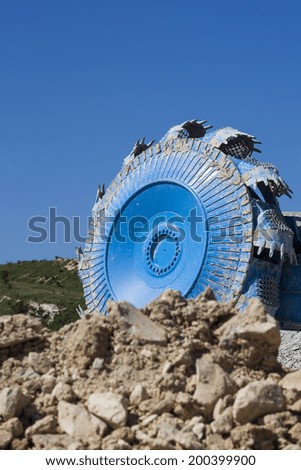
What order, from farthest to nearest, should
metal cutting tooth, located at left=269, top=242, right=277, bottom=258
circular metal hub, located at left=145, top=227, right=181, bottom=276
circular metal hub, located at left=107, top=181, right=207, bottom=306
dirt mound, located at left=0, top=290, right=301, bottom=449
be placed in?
circular metal hub, located at left=145, top=227, right=181, bottom=276 < circular metal hub, located at left=107, top=181, right=207, bottom=306 < metal cutting tooth, located at left=269, top=242, right=277, bottom=258 < dirt mound, located at left=0, top=290, right=301, bottom=449

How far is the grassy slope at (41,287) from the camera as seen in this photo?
2969 cm

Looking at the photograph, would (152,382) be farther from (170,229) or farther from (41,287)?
(41,287)

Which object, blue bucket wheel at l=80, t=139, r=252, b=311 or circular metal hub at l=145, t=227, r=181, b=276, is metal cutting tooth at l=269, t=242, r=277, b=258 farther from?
circular metal hub at l=145, t=227, r=181, b=276

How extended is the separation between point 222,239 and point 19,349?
815 cm

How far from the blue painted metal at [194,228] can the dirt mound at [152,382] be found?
7.50m

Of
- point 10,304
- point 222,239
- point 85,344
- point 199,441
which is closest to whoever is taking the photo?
point 199,441

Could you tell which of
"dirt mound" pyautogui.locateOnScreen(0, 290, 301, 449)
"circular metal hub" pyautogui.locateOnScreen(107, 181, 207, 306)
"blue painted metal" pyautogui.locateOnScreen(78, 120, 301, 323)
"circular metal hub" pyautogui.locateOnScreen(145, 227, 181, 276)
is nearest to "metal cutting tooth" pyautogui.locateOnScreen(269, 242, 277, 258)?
"blue painted metal" pyautogui.locateOnScreen(78, 120, 301, 323)

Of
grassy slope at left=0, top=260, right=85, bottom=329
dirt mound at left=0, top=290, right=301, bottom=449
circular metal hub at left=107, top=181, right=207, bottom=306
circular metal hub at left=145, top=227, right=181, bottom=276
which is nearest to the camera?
dirt mound at left=0, top=290, right=301, bottom=449

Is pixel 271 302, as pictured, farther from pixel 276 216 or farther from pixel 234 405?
pixel 234 405

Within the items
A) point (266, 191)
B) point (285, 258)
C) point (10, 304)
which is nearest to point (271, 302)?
point (285, 258)

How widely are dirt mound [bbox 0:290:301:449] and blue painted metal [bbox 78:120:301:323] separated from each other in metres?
7.50

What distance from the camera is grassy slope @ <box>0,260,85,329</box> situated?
2969 cm

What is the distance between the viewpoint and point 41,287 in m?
35.6

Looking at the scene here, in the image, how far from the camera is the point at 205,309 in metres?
8.38
